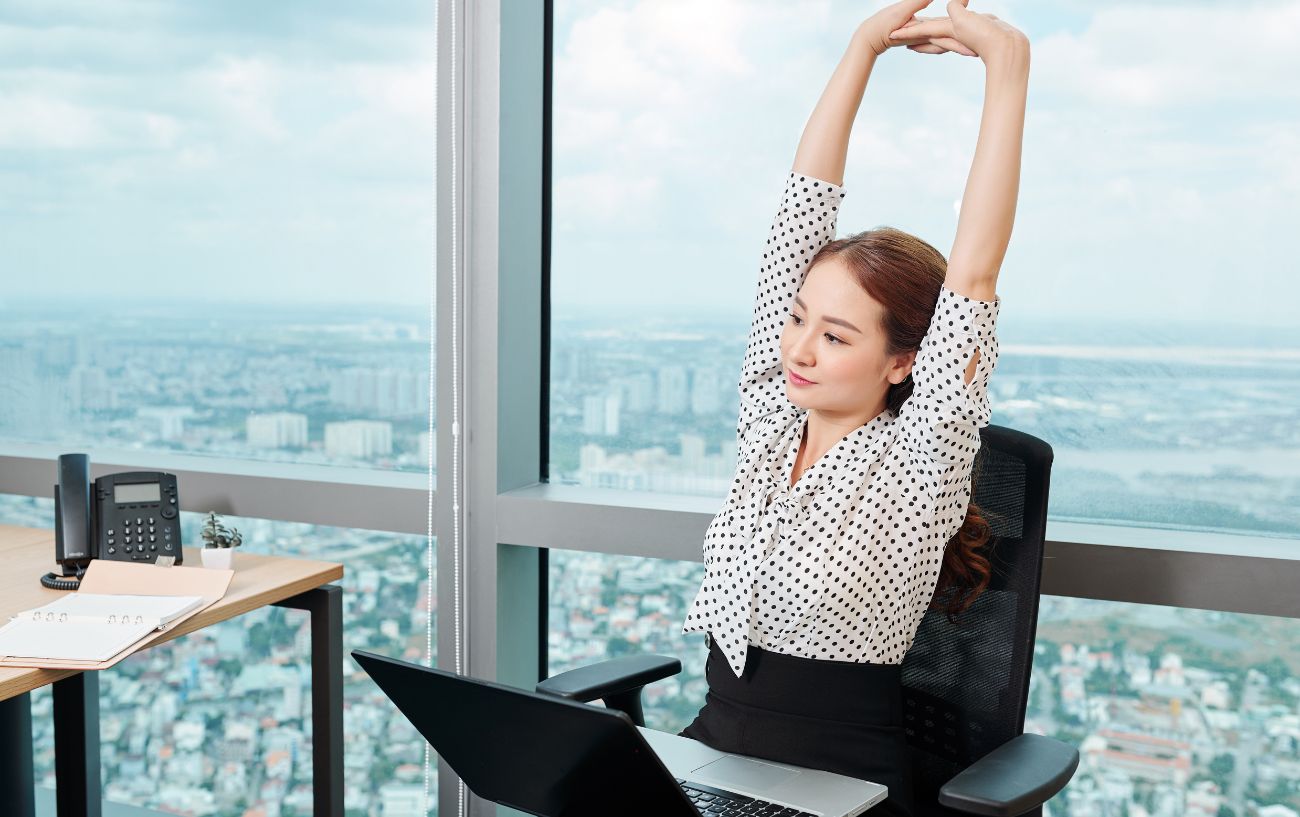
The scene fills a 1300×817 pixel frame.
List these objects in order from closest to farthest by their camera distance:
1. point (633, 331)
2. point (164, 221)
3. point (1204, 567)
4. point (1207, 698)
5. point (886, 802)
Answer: point (886, 802), point (1204, 567), point (1207, 698), point (633, 331), point (164, 221)

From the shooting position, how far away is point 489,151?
2.07 meters

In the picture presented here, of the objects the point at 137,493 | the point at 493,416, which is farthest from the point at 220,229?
the point at 493,416

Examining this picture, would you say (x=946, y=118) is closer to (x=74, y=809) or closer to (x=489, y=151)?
(x=489, y=151)

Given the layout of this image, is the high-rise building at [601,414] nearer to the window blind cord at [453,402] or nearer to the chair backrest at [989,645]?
the window blind cord at [453,402]

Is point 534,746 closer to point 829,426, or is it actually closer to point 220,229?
point 829,426

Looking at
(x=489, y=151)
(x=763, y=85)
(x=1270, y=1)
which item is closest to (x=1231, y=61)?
(x=1270, y=1)

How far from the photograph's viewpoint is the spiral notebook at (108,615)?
4.88ft

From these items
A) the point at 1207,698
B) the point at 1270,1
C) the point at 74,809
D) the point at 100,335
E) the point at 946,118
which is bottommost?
the point at 74,809

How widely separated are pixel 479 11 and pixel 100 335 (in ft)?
4.13

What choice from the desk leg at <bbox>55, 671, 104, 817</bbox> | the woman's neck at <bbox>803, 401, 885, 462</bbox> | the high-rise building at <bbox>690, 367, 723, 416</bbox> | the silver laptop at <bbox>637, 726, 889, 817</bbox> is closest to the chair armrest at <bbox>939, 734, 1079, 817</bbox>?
the silver laptop at <bbox>637, 726, 889, 817</bbox>

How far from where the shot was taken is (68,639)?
1.55 m

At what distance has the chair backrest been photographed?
1.43 meters

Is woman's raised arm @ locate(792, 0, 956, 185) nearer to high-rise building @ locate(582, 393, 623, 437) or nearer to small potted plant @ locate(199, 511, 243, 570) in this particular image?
high-rise building @ locate(582, 393, 623, 437)

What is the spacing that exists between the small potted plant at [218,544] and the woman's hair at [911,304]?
117 centimetres
